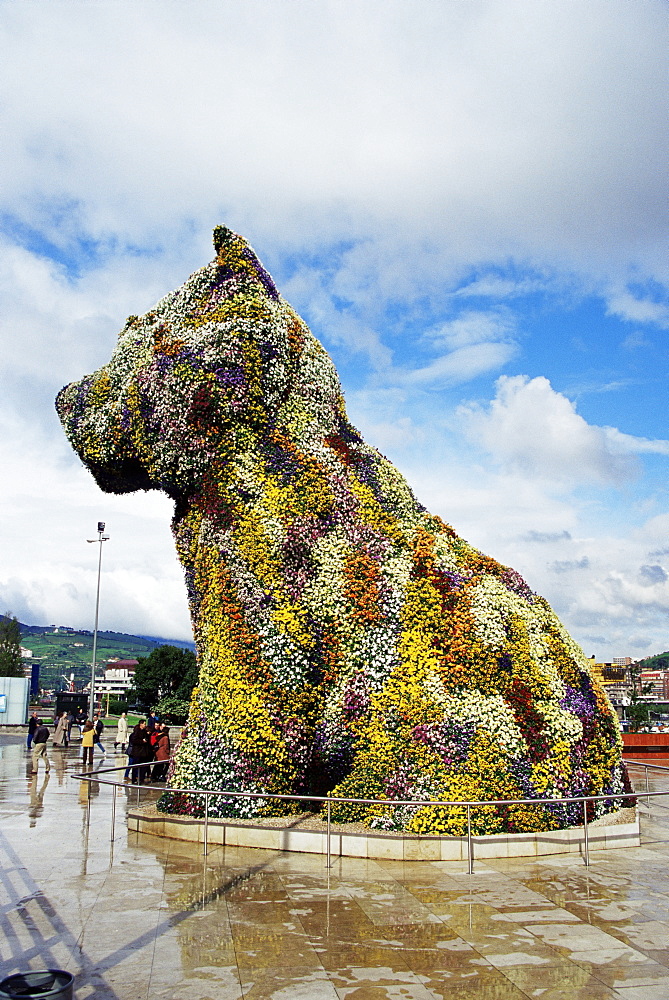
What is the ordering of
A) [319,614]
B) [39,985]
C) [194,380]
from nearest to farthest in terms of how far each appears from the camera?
[39,985] < [319,614] < [194,380]

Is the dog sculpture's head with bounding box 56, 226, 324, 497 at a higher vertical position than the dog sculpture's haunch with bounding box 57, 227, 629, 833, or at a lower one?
higher

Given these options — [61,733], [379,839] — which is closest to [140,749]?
[379,839]

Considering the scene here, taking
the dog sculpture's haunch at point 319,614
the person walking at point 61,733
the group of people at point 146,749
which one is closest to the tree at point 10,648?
the person walking at point 61,733

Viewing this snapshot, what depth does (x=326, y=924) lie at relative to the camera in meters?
7.68

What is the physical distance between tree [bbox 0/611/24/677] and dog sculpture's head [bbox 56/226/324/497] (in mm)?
73922

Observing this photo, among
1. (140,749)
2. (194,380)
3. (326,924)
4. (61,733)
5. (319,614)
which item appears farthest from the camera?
(61,733)

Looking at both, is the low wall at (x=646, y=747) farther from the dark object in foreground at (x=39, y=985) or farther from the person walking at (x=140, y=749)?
the dark object in foreground at (x=39, y=985)

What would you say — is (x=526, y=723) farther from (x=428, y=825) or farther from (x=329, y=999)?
(x=329, y=999)

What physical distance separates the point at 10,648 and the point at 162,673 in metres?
41.6

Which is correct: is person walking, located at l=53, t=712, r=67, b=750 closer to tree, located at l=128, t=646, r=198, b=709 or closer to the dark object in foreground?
the dark object in foreground

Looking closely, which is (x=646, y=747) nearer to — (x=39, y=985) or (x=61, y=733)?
(x=61, y=733)

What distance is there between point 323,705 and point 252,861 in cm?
264

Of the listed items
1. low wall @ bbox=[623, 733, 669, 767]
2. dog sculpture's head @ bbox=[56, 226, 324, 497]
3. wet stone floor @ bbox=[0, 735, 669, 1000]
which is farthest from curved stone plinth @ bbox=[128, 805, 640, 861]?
low wall @ bbox=[623, 733, 669, 767]

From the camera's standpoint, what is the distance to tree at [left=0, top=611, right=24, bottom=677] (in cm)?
8294
